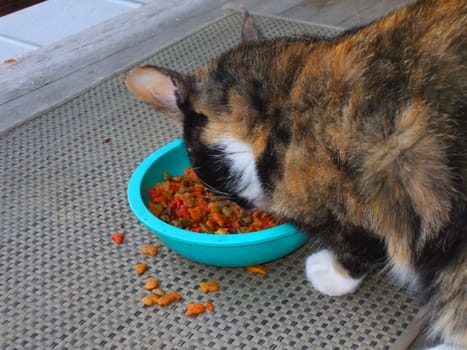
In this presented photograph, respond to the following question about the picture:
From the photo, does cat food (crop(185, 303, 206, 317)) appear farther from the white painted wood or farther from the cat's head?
the white painted wood

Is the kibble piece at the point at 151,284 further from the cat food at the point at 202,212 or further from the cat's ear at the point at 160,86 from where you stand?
the cat's ear at the point at 160,86

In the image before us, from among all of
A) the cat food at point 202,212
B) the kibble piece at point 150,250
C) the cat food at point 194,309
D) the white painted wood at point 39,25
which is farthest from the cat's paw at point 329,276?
the white painted wood at point 39,25

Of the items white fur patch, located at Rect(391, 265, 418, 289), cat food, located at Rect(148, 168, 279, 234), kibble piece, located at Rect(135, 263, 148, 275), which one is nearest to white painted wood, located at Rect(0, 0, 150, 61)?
cat food, located at Rect(148, 168, 279, 234)

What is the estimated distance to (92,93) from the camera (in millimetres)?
2100

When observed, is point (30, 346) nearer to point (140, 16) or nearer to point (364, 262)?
point (364, 262)

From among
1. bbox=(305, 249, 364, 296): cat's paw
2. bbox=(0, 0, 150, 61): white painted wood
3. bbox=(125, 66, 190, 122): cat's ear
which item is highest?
bbox=(125, 66, 190, 122): cat's ear

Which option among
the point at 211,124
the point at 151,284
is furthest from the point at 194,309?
the point at 211,124

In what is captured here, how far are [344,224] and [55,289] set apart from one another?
0.64 metres

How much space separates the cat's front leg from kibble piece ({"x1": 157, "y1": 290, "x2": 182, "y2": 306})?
0.28m

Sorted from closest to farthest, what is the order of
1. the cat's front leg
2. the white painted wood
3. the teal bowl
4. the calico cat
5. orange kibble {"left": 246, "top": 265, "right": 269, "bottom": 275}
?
the calico cat, the cat's front leg, the teal bowl, orange kibble {"left": 246, "top": 265, "right": 269, "bottom": 275}, the white painted wood

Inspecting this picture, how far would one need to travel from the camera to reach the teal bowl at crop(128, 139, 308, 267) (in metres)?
1.28

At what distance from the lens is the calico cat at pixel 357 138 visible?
1045mm

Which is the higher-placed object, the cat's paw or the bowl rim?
the bowl rim

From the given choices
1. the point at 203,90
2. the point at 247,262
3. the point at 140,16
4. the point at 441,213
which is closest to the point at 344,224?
the point at 441,213
